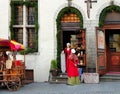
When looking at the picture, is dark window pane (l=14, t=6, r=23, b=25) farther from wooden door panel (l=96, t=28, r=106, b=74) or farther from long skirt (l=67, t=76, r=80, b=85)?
long skirt (l=67, t=76, r=80, b=85)

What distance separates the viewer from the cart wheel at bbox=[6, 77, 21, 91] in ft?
60.3

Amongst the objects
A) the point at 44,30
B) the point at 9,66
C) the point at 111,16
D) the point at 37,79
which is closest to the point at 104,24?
the point at 111,16

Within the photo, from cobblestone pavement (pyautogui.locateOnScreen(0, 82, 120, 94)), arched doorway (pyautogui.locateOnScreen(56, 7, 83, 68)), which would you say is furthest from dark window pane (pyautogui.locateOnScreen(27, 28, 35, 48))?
cobblestone pavement (pyautogui.locateOnScreen(0, 82, 120, 94))

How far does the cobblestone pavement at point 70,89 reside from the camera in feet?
56.5

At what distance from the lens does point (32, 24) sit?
2259 cm

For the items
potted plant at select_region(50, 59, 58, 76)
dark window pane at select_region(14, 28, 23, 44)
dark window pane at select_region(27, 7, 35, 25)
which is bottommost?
potted plant at select_region(50, 59, 58, 76)

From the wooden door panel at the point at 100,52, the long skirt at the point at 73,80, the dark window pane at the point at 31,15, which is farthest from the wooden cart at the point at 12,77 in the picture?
the dark window pane at the point at 31,15

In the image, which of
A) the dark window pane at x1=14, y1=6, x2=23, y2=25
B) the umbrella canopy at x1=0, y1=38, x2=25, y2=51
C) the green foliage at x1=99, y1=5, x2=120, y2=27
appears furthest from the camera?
the dark window pane at x1=14, y1=6, x2=23, y2=25

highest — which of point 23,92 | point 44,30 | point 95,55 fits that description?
point 44,30

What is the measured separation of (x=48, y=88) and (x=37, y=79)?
10.9ft

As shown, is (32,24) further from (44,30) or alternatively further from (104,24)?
(104,24)

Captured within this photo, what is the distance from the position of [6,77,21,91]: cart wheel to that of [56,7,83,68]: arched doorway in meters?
3.80

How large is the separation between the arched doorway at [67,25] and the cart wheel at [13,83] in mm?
3805

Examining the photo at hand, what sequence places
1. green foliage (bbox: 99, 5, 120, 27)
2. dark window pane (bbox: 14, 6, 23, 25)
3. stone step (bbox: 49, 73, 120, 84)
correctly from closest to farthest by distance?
stone step (bbox: 49, 73, 120, 84), green foliage (bbox: 99, 5, 120, 27), dark window pane (bbox: 14, 6, 23, 25)
